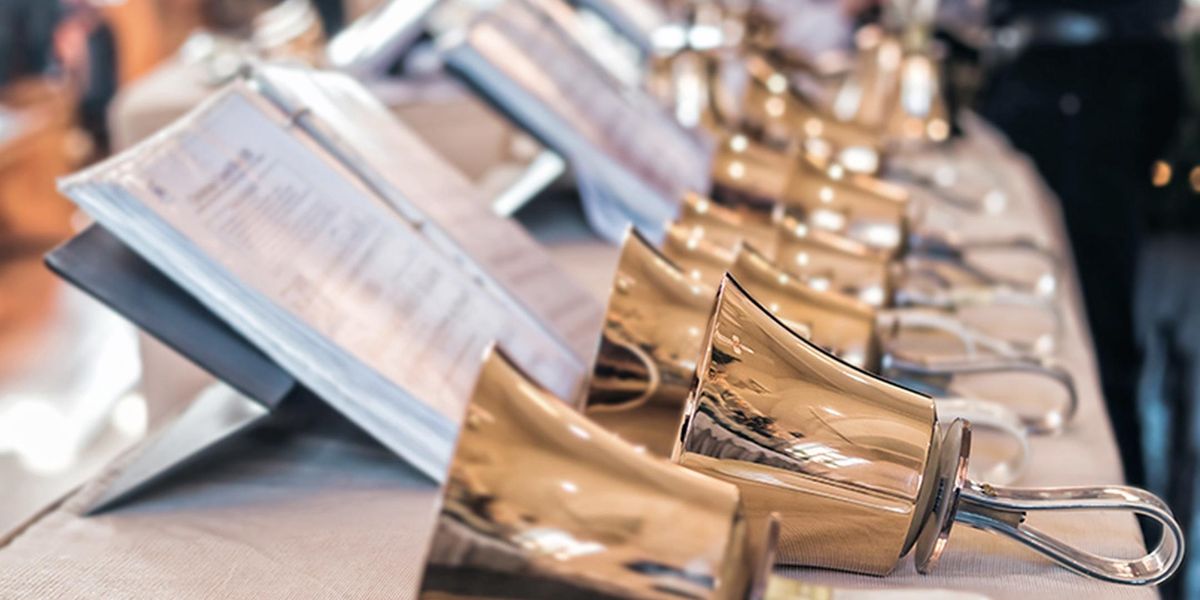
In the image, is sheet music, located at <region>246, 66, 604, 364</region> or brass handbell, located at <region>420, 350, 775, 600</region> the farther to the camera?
sheet music, located at <region>246, 66, 604, 364</region>

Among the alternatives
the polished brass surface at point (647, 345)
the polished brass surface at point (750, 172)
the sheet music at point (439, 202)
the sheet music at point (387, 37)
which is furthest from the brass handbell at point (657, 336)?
the sheet music at point (387, 37)

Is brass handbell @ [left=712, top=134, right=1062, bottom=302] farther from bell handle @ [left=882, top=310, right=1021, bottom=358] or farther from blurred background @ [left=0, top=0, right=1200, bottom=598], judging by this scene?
blurred background @ [left=0, top=0, right=1200, bottom=598]

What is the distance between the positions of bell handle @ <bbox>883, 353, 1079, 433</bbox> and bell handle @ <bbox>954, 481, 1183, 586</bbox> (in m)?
0.20

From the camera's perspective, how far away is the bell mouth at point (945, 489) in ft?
1.81

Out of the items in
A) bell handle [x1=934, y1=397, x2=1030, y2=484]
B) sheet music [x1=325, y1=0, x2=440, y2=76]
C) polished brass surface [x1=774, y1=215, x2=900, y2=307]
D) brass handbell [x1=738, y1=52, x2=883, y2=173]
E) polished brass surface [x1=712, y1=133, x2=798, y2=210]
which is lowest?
bell handle [x1=934, y1=397, x2=1030, y2=484]

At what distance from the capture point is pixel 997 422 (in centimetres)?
68

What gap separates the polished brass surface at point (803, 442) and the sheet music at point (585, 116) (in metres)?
0.69

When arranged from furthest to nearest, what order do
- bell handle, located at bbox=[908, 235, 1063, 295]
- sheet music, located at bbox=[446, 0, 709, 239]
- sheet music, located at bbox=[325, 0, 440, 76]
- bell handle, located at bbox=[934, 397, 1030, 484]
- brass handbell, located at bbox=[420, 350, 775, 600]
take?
sheet music, located at bbox=[325, 0, 440, 76]
sheet music, located at bbox=[446, 0, 709, 239]
bell handle, located at bbox=[908, 235, 1063, 295]
bell handle, located at bbox=[934, 397, 1030, 484]
brass handbell, located at bbox=[420, 350, 775, 600]

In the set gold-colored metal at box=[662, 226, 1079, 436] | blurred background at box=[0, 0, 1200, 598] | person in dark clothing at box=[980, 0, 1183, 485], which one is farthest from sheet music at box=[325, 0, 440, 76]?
person in dark clothing at box=[980, 0, 1183, 485]

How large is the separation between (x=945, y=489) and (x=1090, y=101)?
192 cm

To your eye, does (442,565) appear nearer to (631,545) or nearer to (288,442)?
(631,545)

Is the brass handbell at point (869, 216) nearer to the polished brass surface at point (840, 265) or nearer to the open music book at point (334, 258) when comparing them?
the polished brass surface at point (840, 265)

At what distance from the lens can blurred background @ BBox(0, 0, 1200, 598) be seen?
1.65 metres

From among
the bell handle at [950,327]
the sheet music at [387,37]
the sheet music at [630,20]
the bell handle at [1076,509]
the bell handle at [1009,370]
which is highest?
the sheet music at [630,20]
